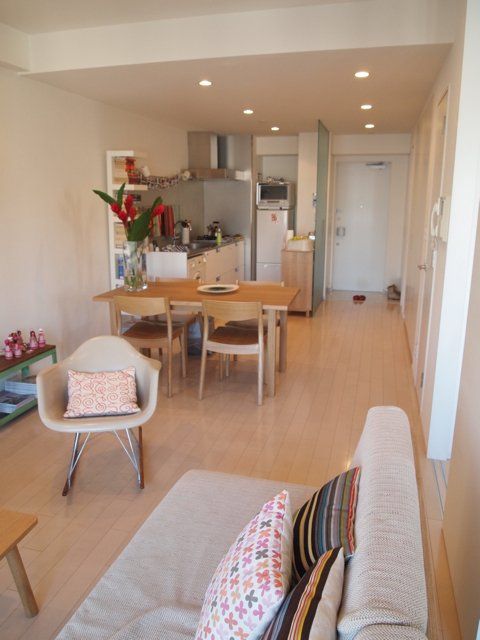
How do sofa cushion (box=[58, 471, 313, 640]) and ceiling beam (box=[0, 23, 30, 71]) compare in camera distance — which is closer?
sofa cushion (box=[58, 471, 313, 640])

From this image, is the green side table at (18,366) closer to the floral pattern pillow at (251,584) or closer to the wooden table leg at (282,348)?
the wooden table leg at (282,348)

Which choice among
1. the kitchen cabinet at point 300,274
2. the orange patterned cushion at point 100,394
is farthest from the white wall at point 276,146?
the orange patterned cushion at point 100,394

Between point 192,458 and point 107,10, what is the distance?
2.90 metres

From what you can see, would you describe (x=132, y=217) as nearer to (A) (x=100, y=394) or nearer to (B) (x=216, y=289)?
(B) (x=216, y=289)

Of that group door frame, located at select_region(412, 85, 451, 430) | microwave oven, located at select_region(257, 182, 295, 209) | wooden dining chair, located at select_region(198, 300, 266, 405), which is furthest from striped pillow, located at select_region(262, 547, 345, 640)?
microwave oven, located at select_region(257, 182, 295, 209)

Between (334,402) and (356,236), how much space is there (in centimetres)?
504

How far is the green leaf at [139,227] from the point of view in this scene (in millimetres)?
4168

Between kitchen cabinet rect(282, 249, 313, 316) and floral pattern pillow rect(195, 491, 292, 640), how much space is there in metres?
5.45

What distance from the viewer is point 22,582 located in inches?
74.7

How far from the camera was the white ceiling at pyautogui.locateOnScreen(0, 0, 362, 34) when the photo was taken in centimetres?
317

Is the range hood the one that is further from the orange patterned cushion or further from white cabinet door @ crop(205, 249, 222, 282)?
the orange patterned cushion

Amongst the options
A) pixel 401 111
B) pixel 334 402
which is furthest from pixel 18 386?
pixel 401 111

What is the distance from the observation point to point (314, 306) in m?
6.89

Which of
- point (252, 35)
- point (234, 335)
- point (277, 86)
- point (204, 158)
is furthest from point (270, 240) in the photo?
point (252, 35)
